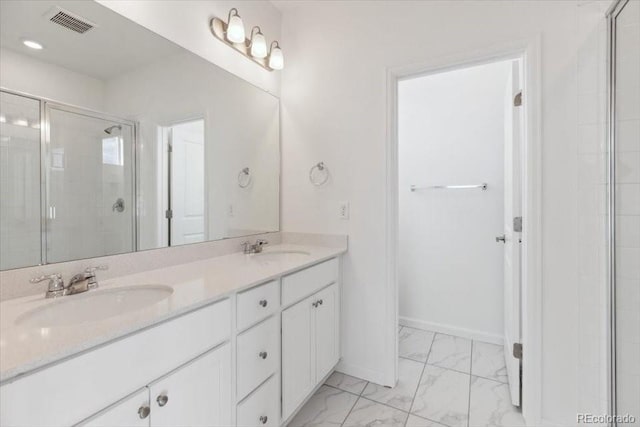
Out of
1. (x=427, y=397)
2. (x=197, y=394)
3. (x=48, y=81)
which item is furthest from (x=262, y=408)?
(x=48, y=81)

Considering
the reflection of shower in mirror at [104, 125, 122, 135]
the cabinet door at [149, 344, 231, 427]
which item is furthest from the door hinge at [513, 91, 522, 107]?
the reflection of shower in mirror at [104, 125, 122, 135]

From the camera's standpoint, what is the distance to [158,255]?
1459 mm

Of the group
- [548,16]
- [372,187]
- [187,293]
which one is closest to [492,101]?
[548,16]

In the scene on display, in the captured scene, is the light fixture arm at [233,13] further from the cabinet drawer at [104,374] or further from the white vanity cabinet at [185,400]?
the white vanity cabinet at [185,400]

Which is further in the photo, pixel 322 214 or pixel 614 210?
pixel 322 214

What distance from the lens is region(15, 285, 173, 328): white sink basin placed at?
3.05 feet

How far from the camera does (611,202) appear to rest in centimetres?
135

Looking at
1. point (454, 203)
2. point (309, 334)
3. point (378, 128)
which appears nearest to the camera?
point (309, 334)

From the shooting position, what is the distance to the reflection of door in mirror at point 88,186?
1.12 meters

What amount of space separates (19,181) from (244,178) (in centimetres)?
→ 112

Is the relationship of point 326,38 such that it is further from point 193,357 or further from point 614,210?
point 193,357

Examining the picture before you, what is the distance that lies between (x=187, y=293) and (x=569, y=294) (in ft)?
5.71

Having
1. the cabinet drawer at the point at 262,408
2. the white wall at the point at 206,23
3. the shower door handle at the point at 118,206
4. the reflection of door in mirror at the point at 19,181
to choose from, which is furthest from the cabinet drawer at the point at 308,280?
the white wall at the point at 206,23

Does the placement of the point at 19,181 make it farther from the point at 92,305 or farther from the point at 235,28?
the point at 235,28
